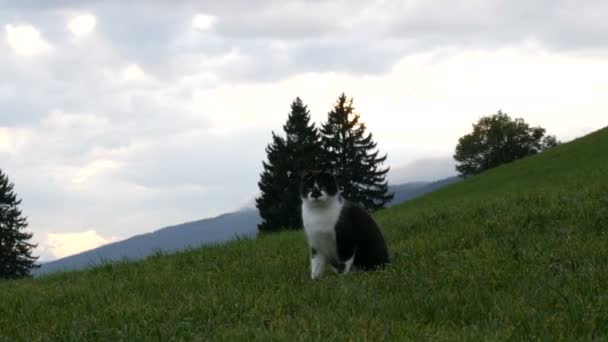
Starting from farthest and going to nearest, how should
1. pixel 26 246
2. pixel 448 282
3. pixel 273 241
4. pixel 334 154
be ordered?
1. pixel 334 154
2. pixel 26 246
3. pixel 273 241
4. pixel 448 282

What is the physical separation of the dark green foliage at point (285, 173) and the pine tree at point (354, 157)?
5.07 meters

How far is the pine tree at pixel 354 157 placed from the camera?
82062 millimetres

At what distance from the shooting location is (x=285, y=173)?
72500mm

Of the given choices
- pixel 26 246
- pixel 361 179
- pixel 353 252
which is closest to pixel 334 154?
pixel 361 179

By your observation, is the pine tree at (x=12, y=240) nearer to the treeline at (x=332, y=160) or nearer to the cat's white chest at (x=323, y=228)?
the treeline at (x=332, y=160)

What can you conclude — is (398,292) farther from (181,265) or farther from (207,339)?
(181,265)

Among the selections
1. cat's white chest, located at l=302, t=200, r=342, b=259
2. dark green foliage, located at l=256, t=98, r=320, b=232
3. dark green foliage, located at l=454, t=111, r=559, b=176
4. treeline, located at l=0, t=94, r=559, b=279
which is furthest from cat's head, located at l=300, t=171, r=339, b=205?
dark green foliage, located at l=454, t=111, r=559, b=176

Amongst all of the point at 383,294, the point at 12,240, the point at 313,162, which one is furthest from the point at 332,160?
the point at 383,294

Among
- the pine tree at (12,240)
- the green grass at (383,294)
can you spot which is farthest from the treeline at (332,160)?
the green grass at (383,294)

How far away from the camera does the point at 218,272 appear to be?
35.5 ft

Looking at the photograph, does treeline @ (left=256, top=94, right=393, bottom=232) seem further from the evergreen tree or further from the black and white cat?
the black and white cat

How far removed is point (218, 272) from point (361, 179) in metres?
75.0

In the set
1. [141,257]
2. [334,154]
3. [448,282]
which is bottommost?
[448,282]

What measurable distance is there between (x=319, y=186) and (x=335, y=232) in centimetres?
69
